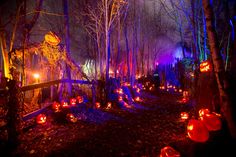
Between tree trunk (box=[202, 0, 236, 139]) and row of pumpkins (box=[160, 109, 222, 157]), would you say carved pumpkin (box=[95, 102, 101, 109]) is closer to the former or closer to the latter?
row of pumpkins (box=[160, 109, 222, 157])

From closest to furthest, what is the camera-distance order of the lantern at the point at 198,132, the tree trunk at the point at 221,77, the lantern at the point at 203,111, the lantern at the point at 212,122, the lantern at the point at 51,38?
the tree trunk at the point at 221,77
the lantern at the point at 198,132
the lantern at the point at 212,122
the lantern at the point at 203,111
the lantern at the point at 51,38

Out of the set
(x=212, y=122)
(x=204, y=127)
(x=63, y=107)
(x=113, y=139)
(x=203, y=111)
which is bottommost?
(x=113, y=139)

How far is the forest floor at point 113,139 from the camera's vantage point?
14.9ft

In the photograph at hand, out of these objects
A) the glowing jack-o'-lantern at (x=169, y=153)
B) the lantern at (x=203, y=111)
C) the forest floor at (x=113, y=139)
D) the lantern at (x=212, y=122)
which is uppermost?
the lantern at (x=203, y=111)

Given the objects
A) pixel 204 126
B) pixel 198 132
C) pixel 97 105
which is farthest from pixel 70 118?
pixel 204 126

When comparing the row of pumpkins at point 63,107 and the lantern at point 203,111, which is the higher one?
the lantern at point 203,111

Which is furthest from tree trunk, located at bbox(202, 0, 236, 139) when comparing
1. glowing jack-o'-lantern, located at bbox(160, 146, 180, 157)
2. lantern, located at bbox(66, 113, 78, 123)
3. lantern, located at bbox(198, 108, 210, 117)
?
lantern, located at bbox(66, 113, 78, 123)

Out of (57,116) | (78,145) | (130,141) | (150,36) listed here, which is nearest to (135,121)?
(130,141)

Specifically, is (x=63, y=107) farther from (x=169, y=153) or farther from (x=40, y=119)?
(x=169, y=153)

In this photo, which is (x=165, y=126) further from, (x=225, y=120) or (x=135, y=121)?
(x=225, y=120)

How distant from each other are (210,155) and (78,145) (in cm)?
391

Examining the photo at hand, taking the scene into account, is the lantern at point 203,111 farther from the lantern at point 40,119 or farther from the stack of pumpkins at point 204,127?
the lantern at point 40,119

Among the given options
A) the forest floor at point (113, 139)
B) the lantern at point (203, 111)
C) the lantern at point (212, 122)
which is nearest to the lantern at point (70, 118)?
the forest floor at point (113, 139)

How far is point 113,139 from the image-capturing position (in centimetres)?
578
